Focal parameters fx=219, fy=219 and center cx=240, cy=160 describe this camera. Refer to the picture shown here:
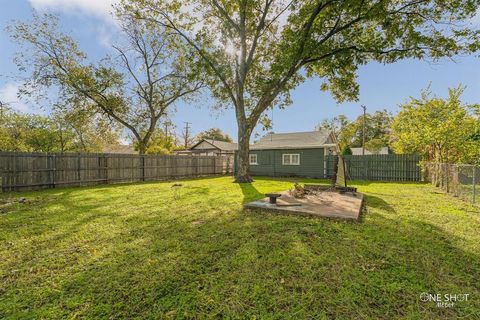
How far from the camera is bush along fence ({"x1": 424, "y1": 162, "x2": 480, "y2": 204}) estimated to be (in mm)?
6320

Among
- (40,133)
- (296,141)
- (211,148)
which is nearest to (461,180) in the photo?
Answer: (296,141)

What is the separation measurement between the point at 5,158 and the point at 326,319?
11.8 meters

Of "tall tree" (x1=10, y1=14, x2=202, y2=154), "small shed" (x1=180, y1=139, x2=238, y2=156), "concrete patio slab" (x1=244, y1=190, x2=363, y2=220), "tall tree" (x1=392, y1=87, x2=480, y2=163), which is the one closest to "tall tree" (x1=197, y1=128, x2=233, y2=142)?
"small shed" (x1=180, y1=139, x2=238, y2=156)

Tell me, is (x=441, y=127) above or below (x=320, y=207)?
above

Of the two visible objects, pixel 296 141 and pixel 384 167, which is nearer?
Result: pixel 384 167

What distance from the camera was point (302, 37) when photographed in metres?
9.83

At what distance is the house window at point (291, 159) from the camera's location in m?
16.5

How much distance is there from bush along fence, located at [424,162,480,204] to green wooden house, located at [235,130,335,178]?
6875 millimetres

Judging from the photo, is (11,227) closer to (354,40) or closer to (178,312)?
(178,312)

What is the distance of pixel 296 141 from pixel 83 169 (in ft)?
45.8

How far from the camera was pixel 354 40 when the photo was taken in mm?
10602

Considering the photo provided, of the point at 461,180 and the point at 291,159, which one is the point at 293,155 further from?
the point at 461,180

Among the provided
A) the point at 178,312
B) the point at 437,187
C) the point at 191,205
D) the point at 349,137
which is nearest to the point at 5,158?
the point at 191,205

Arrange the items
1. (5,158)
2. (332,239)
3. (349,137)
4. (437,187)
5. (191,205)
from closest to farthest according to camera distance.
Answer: (332,239), (191,205), (5,158), (437,187), (349,137)
